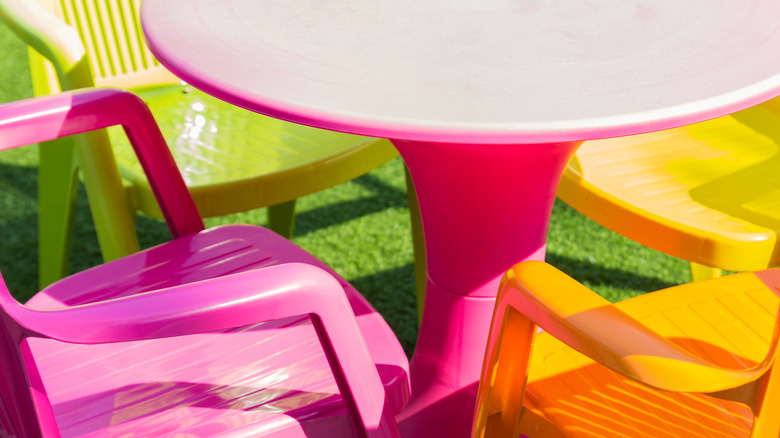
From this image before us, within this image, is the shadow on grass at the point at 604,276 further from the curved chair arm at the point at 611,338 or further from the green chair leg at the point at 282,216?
the curved chair arm at the point at 611,338

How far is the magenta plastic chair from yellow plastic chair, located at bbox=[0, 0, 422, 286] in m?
0.21

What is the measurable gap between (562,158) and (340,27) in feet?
1.30

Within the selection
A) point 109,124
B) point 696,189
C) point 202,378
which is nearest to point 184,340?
point 202,378

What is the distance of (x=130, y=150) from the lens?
1.71m

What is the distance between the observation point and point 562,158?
124cm

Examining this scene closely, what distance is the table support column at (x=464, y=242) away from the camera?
121cm

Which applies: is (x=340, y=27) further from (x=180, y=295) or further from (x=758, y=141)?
(x=758, y=141)

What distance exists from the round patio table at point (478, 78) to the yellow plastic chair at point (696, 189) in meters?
0.18

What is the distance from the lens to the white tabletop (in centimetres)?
84

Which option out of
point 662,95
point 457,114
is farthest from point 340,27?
point 662,95

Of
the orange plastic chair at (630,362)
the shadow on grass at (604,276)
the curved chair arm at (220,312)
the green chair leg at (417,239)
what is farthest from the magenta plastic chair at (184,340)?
the shadow on grass at (604,276)

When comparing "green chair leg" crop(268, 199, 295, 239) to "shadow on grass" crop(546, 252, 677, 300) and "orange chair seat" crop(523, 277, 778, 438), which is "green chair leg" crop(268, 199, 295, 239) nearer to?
"shadow on grass" crop(546, 252, 677, 300)

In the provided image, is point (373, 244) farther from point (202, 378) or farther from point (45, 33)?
point (202, 378)

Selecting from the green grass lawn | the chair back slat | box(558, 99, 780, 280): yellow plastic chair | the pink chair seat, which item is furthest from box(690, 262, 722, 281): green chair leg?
the chair back slat
